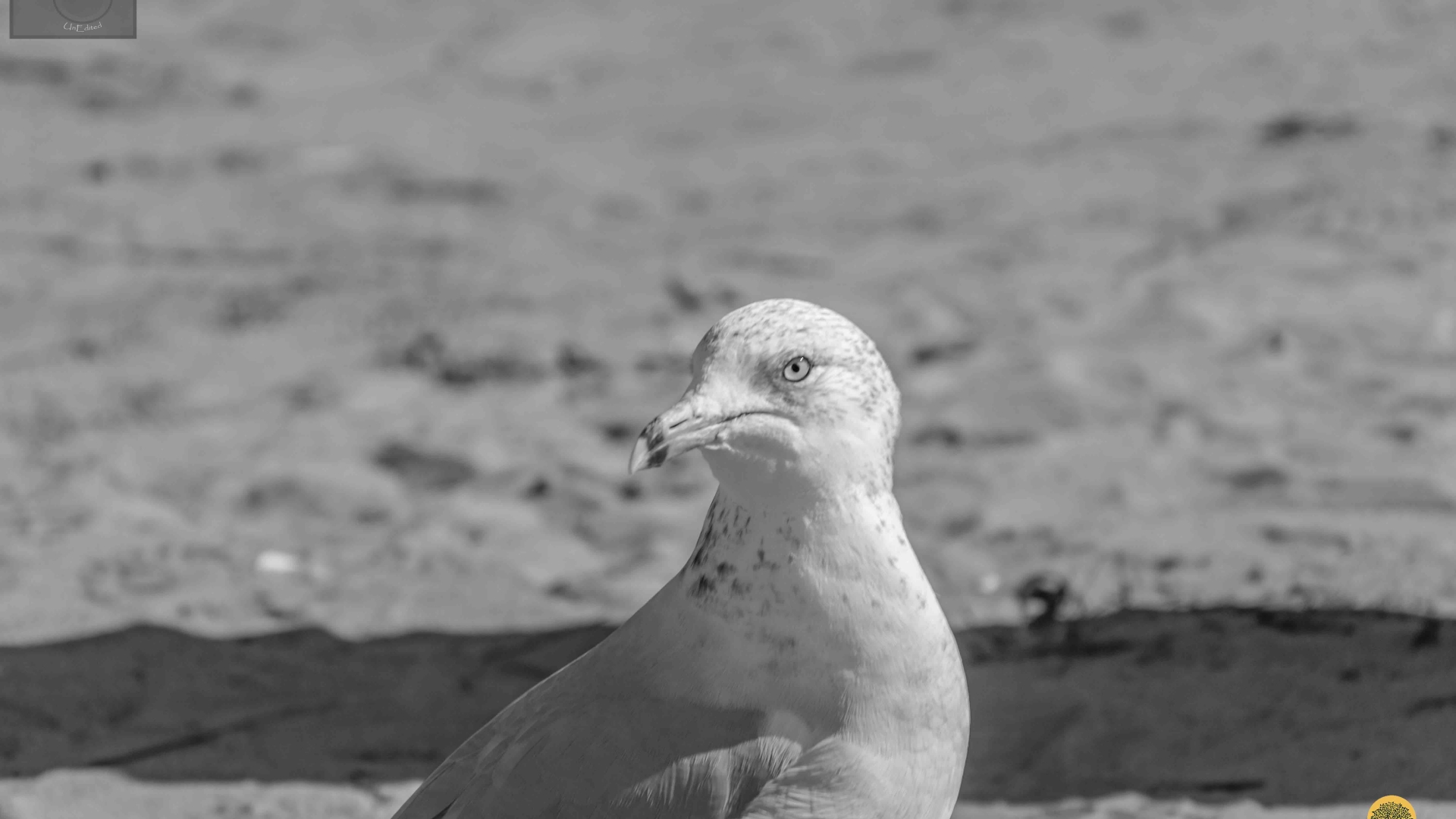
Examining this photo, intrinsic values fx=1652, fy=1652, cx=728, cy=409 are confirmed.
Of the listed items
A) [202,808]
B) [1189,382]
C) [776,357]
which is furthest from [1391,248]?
[202,808]

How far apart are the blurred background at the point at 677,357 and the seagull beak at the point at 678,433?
1.32 m

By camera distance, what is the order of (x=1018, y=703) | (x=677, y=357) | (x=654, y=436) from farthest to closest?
(x=677, y=357) < (x=1018, y=703) < (x=654, y=436)

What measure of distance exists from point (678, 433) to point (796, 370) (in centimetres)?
20

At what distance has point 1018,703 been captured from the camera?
3510 mm

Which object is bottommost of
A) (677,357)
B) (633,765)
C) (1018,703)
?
(1018,703)

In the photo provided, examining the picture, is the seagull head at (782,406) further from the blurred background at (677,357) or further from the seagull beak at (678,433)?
the blurred background at (677,357)

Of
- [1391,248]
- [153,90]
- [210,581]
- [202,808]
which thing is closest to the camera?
[202,808]

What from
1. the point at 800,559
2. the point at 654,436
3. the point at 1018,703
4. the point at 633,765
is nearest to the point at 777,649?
the point at 800,559

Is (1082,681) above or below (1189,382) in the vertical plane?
below

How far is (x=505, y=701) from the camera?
363cm

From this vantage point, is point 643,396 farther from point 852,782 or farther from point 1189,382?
point 852,782

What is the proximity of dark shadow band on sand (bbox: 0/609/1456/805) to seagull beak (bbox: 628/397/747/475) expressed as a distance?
1276 millimetres

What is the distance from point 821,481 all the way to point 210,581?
236 centimetres

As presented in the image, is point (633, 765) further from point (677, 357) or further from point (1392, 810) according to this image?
point (677, 357)
